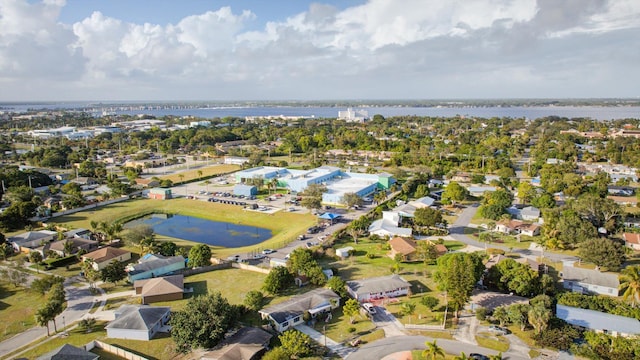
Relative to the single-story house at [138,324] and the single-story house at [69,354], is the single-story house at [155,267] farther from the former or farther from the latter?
the single-story house at [69,354]

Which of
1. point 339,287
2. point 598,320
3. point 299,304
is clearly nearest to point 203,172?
point 339,287

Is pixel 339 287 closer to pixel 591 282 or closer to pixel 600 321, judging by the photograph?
pixel 600 321

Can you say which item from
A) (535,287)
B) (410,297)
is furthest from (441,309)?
(535,287)

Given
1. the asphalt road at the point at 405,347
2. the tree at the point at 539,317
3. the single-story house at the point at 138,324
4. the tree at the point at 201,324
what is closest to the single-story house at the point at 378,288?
the asphalt road at the point at 405,347

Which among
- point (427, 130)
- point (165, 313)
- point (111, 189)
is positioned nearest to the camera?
point (165, 313)

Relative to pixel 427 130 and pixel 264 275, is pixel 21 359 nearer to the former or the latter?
pixel 264 275
